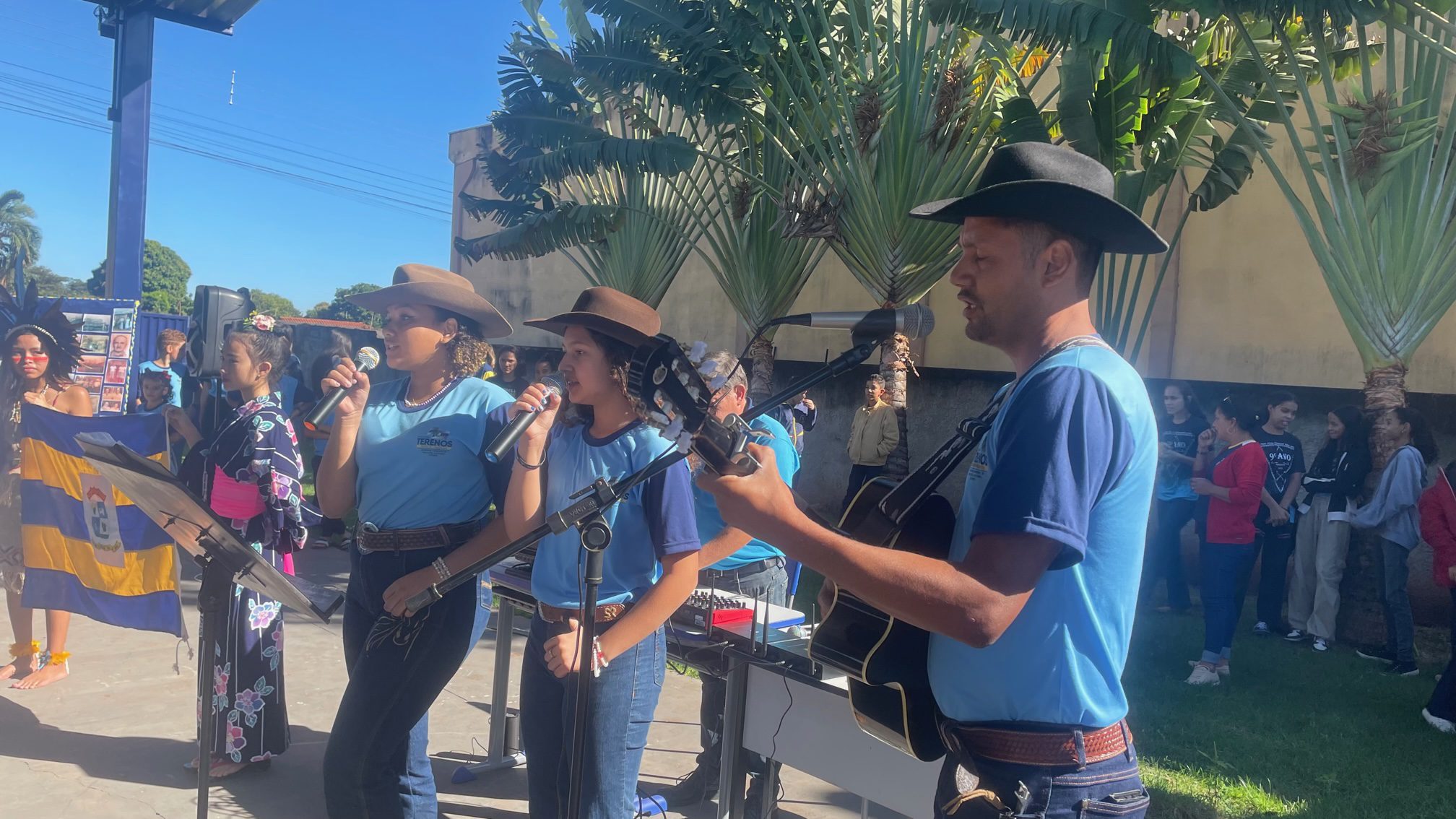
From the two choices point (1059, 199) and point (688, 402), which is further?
point (688, 402)

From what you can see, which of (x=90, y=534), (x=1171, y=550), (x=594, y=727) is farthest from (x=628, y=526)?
(x=1171, y=550)

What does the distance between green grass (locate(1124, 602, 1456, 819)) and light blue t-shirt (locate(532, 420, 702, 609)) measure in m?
3.20

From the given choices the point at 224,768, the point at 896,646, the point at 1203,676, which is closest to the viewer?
the point at 896,646

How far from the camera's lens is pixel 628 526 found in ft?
10.3

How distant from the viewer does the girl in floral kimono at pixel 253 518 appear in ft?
15.2

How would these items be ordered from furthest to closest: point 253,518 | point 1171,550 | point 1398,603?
point 1171,550
point 1398,603
point 253,518

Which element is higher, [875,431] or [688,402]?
[688,402]

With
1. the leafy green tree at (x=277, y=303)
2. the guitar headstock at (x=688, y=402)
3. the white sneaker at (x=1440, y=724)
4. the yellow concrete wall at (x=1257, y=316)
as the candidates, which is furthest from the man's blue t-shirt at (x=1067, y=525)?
the leafy green tree at (x=277, y=303)

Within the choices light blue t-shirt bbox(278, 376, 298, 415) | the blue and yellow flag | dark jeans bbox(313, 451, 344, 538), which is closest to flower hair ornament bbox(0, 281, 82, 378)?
the blue and yellow flag

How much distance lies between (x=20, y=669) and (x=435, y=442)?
4.25 m

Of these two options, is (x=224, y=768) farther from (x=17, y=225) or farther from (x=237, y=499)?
(x=17, y=225)

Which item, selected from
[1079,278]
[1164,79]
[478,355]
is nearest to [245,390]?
[478,355]

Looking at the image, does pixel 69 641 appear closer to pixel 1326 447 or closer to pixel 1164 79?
pixel 1164 79

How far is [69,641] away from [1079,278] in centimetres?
734
